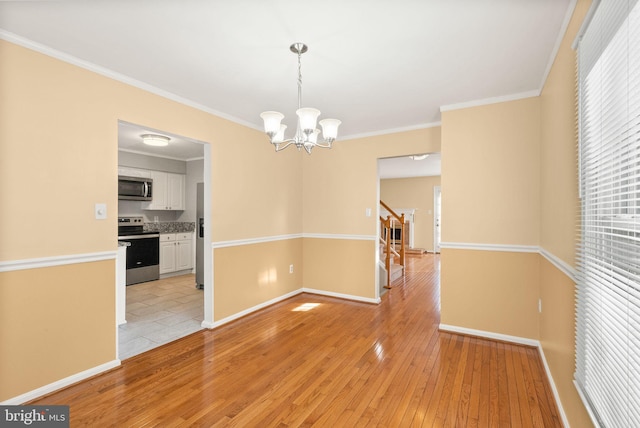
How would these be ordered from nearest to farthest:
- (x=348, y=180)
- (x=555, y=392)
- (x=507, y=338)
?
1. (x=555, y=392)
2. (x=507, y=338)
3. (x=348, y=180)

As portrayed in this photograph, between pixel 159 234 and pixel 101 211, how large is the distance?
12.0ft

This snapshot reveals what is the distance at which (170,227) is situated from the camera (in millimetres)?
6613

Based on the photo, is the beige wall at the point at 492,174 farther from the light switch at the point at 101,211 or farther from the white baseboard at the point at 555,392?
the light switch at the point at 101,211

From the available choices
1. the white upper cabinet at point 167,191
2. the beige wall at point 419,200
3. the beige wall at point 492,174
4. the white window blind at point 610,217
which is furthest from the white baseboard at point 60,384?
the beige wall at point 419,200

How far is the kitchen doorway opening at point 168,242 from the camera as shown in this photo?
3.38 m

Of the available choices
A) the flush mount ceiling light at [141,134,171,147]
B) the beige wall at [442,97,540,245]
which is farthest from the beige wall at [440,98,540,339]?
the flush mount ceiling light at [141,134,171,147]

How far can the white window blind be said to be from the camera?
0.97m

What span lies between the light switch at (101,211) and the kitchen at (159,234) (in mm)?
1205

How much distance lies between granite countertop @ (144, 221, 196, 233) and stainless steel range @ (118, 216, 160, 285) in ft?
0.75

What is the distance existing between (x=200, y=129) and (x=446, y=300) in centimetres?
340

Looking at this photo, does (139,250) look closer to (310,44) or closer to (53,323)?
(53,323)

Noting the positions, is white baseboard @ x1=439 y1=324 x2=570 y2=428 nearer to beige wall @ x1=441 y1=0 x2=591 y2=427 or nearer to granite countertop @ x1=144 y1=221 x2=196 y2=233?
beige wall @ x1=441 y1=0 x2=591 y2=427

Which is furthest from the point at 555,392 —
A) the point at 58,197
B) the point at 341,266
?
the point at 58,197

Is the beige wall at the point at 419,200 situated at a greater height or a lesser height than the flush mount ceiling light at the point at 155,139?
lesser
